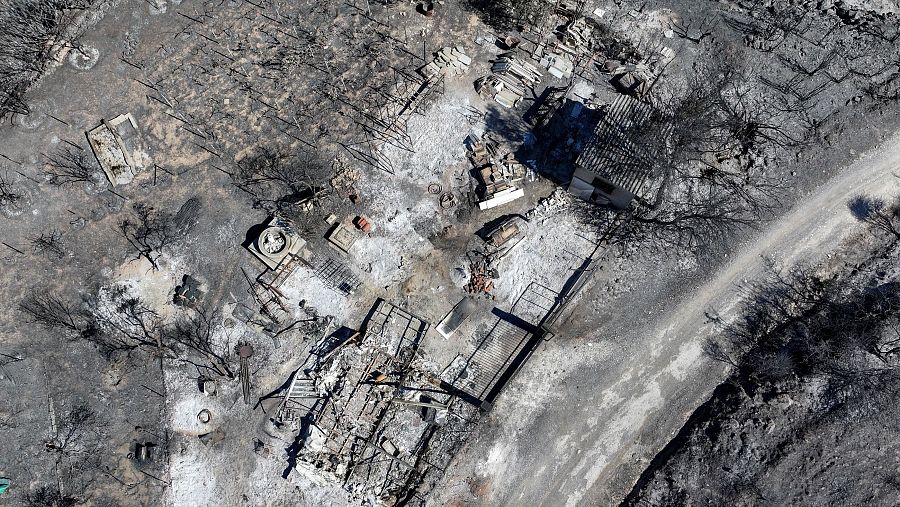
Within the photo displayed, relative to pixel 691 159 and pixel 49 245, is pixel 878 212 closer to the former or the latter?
pixel 691 159

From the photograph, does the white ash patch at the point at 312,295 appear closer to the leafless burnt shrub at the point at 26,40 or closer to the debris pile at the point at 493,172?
the debris pile at the point at 493,172

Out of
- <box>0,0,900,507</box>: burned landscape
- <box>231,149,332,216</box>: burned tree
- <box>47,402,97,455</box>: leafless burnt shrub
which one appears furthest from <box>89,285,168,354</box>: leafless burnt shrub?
<box>231,149,332,216</box>: burned tree

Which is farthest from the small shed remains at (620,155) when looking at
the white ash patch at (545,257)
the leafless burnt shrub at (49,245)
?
the leafless burnt shrub at (49,245)

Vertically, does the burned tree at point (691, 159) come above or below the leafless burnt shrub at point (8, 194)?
above

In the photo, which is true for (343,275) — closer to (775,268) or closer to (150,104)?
(150,104)

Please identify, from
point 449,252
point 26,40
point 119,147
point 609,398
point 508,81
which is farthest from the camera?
point 26,40

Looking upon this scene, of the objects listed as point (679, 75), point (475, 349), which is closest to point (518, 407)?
point (475, 349)

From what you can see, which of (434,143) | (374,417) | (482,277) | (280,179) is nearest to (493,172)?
(434,143)

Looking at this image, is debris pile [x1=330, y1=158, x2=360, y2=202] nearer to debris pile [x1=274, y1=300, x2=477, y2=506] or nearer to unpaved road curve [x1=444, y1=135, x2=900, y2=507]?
debris pile [x1=274, y1=300, x2=477, y2=506]
